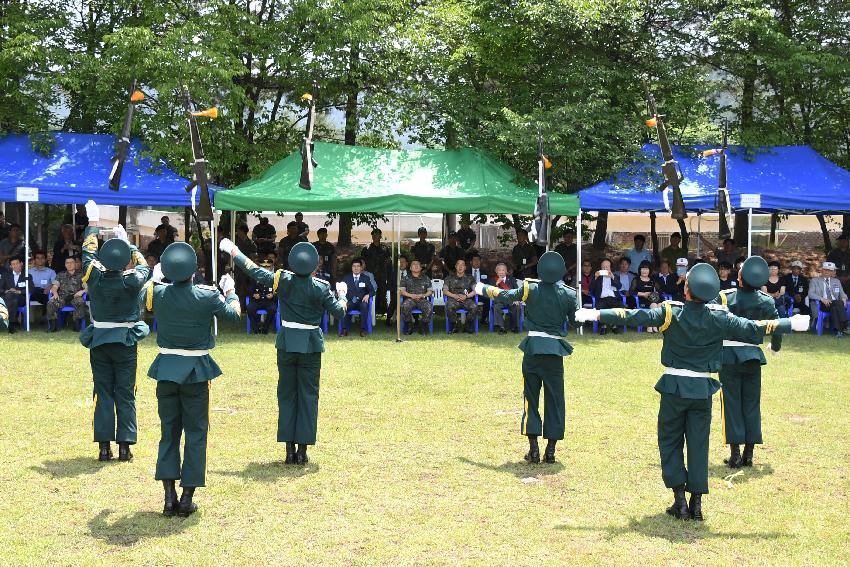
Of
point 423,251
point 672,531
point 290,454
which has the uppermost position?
point 423,251

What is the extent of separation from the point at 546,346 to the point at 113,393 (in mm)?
3458

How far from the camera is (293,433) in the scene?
7398 mm

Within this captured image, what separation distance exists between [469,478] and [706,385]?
193cm

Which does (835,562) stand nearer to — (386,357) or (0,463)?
(0,463)

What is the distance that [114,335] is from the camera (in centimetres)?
730

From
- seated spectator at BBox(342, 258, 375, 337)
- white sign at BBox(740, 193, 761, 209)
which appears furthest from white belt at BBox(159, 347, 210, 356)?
white sign at BBox(740, 193, 761, 209)

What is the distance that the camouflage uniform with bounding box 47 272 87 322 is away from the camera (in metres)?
15.6

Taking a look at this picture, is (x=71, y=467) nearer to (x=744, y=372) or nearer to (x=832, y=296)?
(x=744, y=372)

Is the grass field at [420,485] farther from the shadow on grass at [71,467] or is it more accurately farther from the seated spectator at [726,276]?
the seated spectator at [726,276]

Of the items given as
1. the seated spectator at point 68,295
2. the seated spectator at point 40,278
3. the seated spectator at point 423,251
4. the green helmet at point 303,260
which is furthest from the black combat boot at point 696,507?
the seated spectator at point 40,278

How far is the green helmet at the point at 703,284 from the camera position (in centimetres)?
609

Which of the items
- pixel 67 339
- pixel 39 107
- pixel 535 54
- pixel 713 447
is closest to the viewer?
pixel 713 447

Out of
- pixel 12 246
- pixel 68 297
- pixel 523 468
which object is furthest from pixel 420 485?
pixel 12 246

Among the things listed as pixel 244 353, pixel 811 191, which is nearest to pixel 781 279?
pixel 811 191
